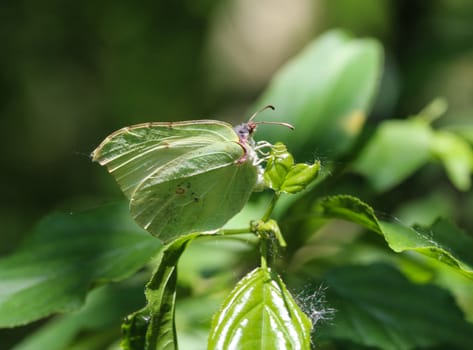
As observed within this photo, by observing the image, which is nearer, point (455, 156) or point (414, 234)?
point (414, 234)

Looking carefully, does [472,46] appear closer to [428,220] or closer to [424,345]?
[428,220]

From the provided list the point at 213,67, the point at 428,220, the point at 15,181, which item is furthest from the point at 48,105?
the point at 428,220

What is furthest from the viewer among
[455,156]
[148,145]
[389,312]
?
[455,156]

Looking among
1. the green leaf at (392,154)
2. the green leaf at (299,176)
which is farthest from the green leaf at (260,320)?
the green leaf at (392,154)

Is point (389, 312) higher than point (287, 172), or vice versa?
point (287, 172)

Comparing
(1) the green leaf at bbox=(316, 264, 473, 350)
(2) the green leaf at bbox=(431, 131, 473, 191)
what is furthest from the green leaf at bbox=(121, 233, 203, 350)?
(2) the green leaf at bbox=(431, 131, 473, 191)

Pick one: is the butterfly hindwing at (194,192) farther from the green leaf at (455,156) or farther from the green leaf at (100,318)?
the green leaf at (455,156)

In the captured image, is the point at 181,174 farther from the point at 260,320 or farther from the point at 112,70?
the point at 112,70

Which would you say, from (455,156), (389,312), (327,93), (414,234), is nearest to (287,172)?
(414,234)
